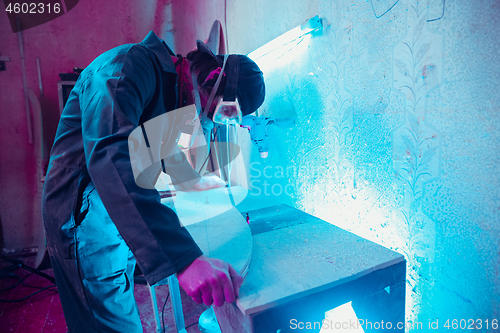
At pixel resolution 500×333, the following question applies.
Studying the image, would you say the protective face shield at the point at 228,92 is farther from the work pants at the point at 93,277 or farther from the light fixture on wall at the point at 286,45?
the work pants at the point at 93,277

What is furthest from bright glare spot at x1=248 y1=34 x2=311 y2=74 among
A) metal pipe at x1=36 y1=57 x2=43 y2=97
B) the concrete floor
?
metal pipe at x1=36 y1=57 x2=43 y2=97

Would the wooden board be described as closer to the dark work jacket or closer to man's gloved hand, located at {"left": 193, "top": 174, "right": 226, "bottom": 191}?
the dark work jacket

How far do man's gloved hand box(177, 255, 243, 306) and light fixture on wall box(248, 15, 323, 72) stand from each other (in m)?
1.00

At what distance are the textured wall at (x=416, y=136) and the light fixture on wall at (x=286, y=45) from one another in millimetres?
39

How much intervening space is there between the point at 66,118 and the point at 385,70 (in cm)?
106

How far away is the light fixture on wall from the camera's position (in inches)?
41.7

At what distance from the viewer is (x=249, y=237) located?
829 millimetres

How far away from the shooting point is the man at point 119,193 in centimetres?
53

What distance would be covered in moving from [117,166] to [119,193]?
0.06m

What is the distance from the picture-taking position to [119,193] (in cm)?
53

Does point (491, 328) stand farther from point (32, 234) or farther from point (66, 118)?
point (32, 234)

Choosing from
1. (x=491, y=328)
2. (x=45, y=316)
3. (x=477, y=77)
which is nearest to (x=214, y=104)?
(x=477, y=77)

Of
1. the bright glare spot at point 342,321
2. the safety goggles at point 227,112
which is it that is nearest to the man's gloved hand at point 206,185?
the safety goggles at point 227,112

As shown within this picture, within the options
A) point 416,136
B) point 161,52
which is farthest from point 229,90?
point 416,136
